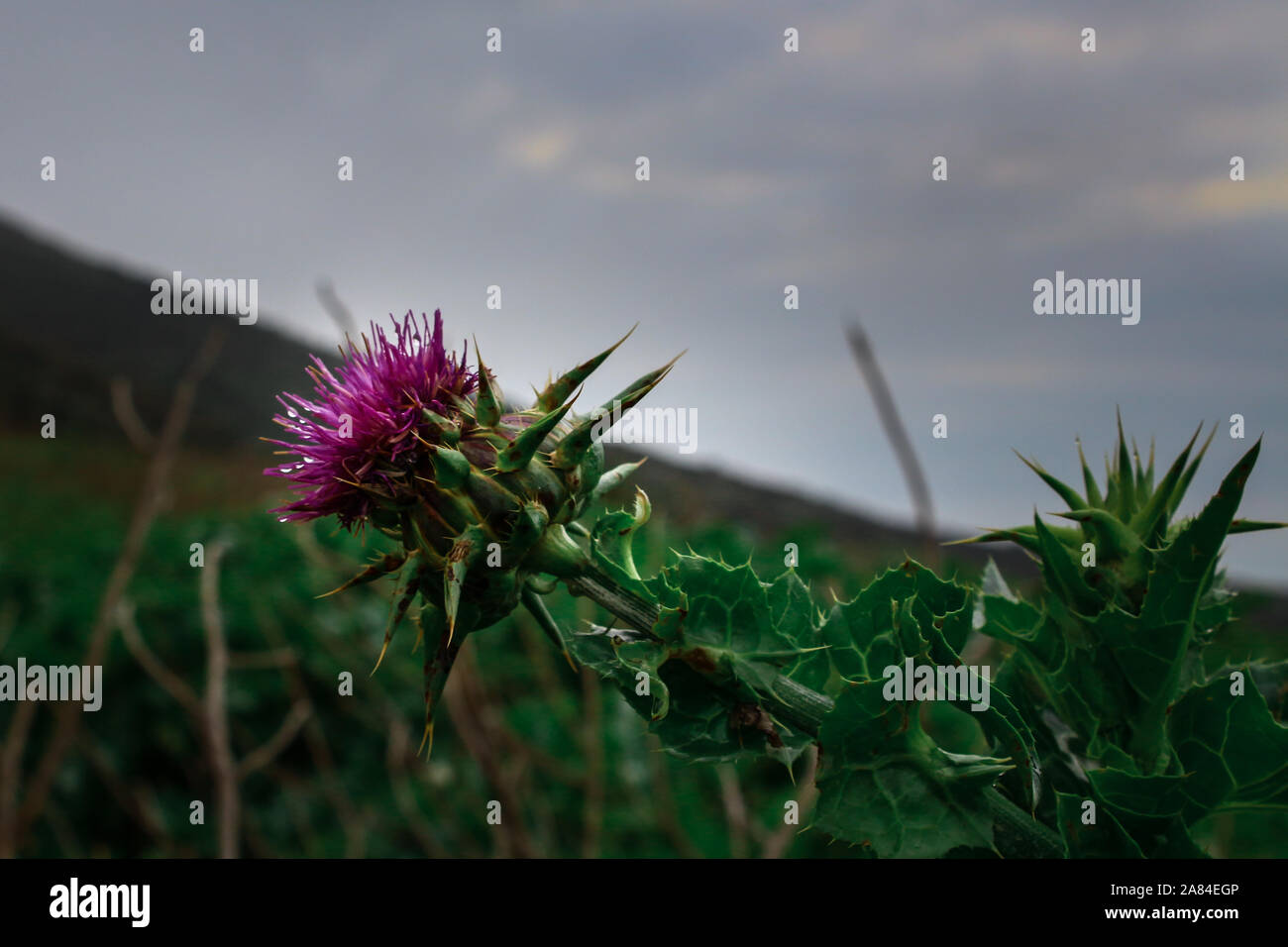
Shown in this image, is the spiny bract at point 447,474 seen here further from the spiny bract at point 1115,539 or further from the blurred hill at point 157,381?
the blurred hill at point 157,381

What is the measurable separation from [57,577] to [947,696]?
9.96 metres

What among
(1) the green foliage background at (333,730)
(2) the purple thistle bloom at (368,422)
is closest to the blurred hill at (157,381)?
(1) the green foliage background at (333,730)

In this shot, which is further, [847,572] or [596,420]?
[847,572]

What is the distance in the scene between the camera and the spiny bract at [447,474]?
166 cm

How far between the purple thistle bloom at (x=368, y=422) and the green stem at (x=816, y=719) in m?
0.48

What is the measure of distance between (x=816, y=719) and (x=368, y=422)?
92 centimetres

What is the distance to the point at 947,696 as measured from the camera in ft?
4.63

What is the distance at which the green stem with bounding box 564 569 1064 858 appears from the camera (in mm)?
1458

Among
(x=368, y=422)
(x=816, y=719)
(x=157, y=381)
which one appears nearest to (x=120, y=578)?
(x=368, y=422)
